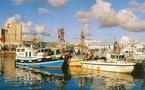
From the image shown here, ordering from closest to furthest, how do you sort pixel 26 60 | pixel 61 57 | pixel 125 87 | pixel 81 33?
1. pixel 125 87
2. pixel 61 57
3. pixel 26 60
4. pixel 81 33

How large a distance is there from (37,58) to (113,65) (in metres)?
21.0

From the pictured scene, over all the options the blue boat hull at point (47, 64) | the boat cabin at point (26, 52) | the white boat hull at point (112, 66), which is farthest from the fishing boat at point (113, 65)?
the boat cabin at point (26, 52)

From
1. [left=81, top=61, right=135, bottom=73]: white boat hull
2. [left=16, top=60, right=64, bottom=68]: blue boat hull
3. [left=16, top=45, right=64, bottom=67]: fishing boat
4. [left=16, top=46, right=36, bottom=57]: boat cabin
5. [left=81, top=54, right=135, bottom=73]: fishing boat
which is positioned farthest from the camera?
[left=16, top=46, right=36, bottom=57]: boat cabin

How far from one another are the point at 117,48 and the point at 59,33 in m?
17.3

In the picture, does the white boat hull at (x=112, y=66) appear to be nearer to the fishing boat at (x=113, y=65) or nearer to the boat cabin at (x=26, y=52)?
the fishing boat at (x=113, y=65)

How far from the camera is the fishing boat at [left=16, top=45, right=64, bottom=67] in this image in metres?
82.8

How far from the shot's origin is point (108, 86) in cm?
5269

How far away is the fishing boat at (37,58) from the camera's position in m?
82.8

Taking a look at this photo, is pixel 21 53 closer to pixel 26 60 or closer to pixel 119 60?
pixel 26 60

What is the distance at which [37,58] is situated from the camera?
8612cm

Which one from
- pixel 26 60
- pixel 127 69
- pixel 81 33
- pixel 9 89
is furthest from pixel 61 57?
pixel 9 89

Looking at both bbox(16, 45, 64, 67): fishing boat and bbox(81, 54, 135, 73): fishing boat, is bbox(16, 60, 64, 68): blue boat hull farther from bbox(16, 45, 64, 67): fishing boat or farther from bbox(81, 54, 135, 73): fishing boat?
bbox(81, 54, 135, 73): fishing boat

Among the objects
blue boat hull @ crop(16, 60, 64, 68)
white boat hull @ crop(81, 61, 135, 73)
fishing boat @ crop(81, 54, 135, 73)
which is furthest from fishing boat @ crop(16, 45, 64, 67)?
white boat hull @ crop(81, 61, 135, 73)

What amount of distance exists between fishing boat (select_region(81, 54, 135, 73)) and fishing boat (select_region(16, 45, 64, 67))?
6.88m
